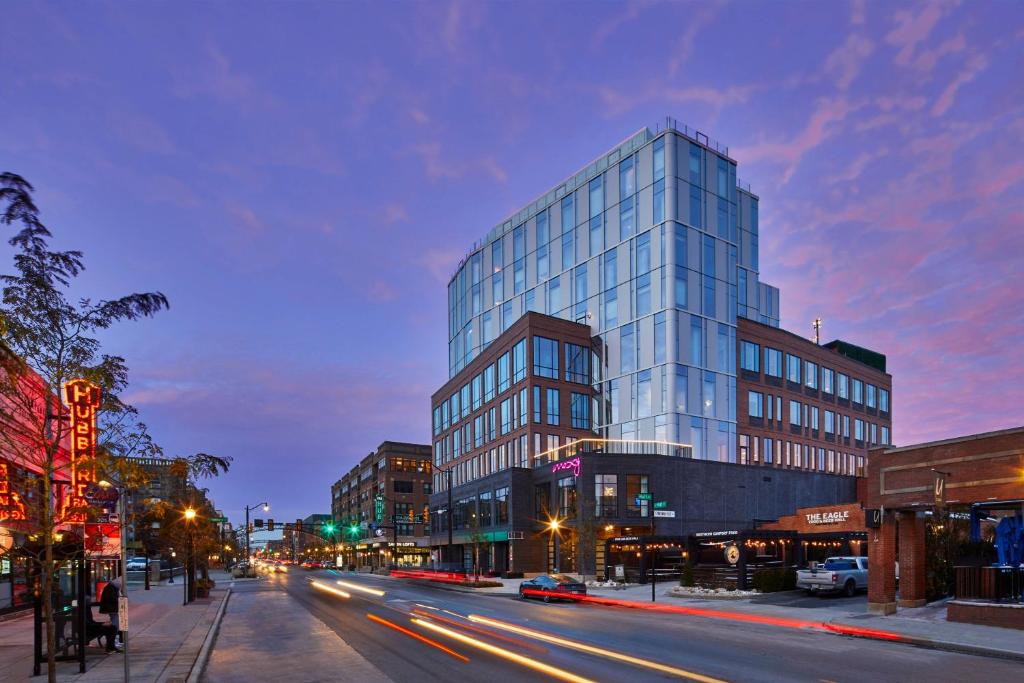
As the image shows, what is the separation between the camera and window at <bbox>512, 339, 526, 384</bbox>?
71625 mm

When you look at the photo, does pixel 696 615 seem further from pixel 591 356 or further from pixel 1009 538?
pixel 591 356

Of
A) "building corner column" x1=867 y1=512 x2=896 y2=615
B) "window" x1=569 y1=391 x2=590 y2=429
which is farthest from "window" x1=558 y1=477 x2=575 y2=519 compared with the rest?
"building corner column" x1=867 y1=512 x2=896 y2=615

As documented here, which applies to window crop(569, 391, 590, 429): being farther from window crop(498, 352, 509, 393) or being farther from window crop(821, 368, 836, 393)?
window crop(821, 368, 836, 393)

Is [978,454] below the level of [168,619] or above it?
above

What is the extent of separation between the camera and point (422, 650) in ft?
63.0

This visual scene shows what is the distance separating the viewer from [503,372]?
77.1 meters

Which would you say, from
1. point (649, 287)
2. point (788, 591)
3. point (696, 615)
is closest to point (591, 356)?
point (649, 287)

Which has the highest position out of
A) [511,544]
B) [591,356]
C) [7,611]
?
[591,356]

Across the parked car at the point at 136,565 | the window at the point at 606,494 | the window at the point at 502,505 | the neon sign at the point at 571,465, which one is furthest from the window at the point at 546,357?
the parked car at the point at 136,565

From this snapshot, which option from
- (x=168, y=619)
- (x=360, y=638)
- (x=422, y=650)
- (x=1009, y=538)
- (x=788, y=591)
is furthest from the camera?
(x=788, y=591)

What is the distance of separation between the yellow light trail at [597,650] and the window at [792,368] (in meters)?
62.5

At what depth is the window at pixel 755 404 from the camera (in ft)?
247

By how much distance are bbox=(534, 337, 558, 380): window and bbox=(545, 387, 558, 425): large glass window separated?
143 cm

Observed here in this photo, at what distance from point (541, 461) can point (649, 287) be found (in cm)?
1876
